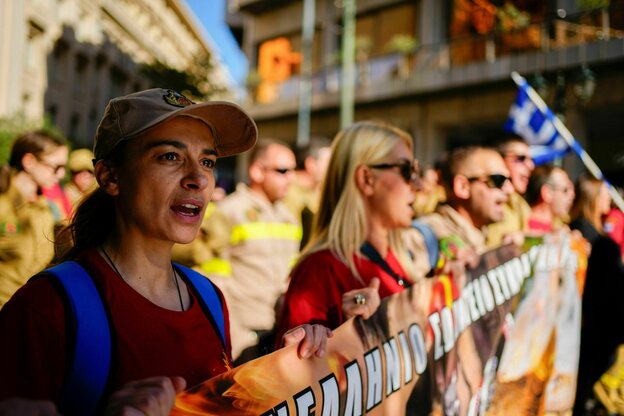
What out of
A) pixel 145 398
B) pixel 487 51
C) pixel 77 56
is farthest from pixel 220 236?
pixel 77 56

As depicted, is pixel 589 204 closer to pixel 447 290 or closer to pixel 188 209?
pixel 447 290

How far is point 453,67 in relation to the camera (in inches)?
733

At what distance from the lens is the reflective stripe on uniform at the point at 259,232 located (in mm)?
4570

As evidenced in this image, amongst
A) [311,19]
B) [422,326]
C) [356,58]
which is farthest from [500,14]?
[422,326]

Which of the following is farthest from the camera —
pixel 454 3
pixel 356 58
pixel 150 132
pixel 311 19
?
pixel 311 19

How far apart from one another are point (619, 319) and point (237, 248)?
298cm

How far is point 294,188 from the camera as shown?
21.5 feet

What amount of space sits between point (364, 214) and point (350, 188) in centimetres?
13

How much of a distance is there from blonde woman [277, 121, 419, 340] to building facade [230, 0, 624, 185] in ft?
32.3

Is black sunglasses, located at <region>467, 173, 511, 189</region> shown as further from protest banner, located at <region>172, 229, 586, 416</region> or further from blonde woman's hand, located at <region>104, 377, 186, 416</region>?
blonde woman's hand, located at <region>104, 377, 186, 416</region>

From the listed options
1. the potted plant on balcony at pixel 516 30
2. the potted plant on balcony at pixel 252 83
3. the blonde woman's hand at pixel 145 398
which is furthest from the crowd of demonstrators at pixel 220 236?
the potted plant on balcony at pixel 252 83

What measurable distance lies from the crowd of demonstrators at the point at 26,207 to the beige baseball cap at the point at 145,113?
2.04 meters

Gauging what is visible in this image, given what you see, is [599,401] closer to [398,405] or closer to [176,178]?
[398,405]

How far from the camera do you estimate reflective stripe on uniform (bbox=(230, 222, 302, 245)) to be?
4.57m
